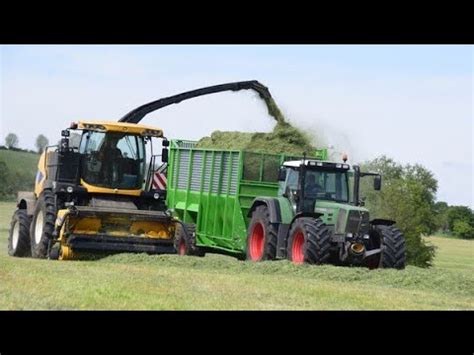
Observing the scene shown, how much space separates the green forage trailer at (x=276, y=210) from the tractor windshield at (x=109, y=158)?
147 centimetres

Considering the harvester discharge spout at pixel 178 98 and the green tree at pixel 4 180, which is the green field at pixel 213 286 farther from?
the green tree at pixel 4 180

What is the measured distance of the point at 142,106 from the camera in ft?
75.0

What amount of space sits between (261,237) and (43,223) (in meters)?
A: 4.13

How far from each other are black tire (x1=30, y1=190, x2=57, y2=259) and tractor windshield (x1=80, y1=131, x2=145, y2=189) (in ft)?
2.55

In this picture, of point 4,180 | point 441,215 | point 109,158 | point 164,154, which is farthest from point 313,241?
point 441,215

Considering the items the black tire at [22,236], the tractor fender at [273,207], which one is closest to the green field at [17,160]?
the black tire at [22,236]

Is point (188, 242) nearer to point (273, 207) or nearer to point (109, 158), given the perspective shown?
point (273, 207)

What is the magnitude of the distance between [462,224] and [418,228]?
13527 millimetres


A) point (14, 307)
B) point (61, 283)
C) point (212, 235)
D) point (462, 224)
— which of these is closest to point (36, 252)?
point (212, 235)

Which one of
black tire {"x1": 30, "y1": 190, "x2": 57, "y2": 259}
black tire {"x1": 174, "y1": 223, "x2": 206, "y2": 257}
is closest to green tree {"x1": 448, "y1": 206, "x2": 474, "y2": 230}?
black tire {"x1": 174, "y1": 223, "x2": 206, "y2": 257}

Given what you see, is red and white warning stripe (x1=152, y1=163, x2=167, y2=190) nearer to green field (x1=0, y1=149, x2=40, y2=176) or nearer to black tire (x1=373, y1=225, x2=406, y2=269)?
black tire (x1=373, y1=225, x2=406, y2=269)

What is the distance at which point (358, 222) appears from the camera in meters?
16.1
